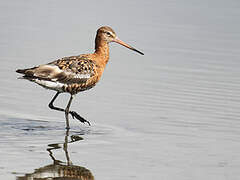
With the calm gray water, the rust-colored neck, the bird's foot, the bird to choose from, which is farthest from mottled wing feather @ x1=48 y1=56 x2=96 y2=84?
the calm gray water

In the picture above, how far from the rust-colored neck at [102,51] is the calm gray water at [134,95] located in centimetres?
74

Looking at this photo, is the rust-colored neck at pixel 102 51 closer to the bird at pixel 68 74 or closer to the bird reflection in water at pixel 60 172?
the bird at pixel 68 74

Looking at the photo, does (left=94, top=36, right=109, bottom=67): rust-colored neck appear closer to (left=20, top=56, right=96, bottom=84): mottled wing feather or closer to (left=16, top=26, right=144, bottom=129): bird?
(left=16, top=26, right=144, bottom=129): bird

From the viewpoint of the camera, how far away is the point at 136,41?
60.0 feet

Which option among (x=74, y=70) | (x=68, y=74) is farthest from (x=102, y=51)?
(x=68, y=74)

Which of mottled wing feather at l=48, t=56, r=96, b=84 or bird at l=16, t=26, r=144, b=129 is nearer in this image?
bird at l=16, t=26, r=144, b=129

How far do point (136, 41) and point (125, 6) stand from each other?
15.6 ft

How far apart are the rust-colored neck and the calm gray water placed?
74cm

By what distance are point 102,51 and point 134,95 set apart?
114cm

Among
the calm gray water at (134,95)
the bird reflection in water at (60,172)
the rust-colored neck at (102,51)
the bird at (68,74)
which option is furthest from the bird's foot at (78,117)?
the bird reflection in water at (60,172)

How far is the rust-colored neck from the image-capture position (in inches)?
519

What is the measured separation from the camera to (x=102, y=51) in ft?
43.6

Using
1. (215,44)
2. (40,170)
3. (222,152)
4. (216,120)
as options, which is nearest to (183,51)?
(215,44)

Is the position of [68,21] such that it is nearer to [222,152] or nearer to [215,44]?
[215,44]
